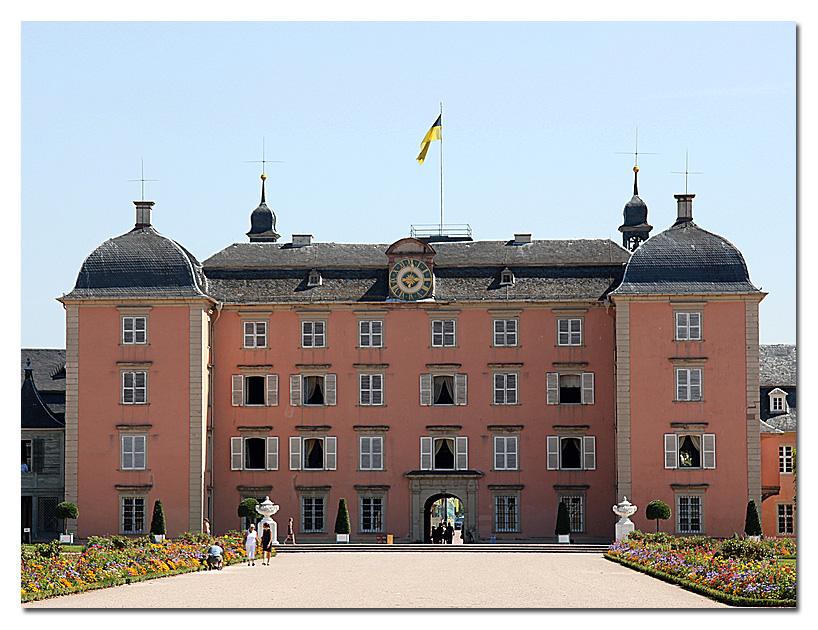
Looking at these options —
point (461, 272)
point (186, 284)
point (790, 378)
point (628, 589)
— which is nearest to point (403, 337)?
point (461, 272)

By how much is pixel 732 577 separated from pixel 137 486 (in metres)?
30.6

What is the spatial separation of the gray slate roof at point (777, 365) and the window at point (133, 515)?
90.0 feet

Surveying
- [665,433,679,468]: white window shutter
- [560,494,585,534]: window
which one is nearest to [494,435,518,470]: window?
[560,494,585,534]: window

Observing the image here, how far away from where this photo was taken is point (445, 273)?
5766 centimetres

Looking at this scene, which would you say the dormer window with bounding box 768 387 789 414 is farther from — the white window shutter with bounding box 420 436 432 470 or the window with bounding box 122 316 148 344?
the window with bounding box 122 316 148 344

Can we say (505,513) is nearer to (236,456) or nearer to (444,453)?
(444,453)

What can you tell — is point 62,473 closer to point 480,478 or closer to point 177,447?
point 177,447

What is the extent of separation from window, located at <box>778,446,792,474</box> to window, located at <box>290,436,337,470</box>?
60.9ft

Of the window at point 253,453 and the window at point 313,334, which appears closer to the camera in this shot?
the window at point 253,453

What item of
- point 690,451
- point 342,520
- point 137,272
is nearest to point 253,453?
point 342,520

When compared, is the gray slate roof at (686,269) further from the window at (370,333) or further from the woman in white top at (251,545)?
the woman in white top at (251,545)

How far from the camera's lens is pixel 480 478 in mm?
55781

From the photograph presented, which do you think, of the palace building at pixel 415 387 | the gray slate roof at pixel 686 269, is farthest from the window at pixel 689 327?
the gray slate roof at pixel 686 269

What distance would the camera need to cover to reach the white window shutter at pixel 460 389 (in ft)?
185
